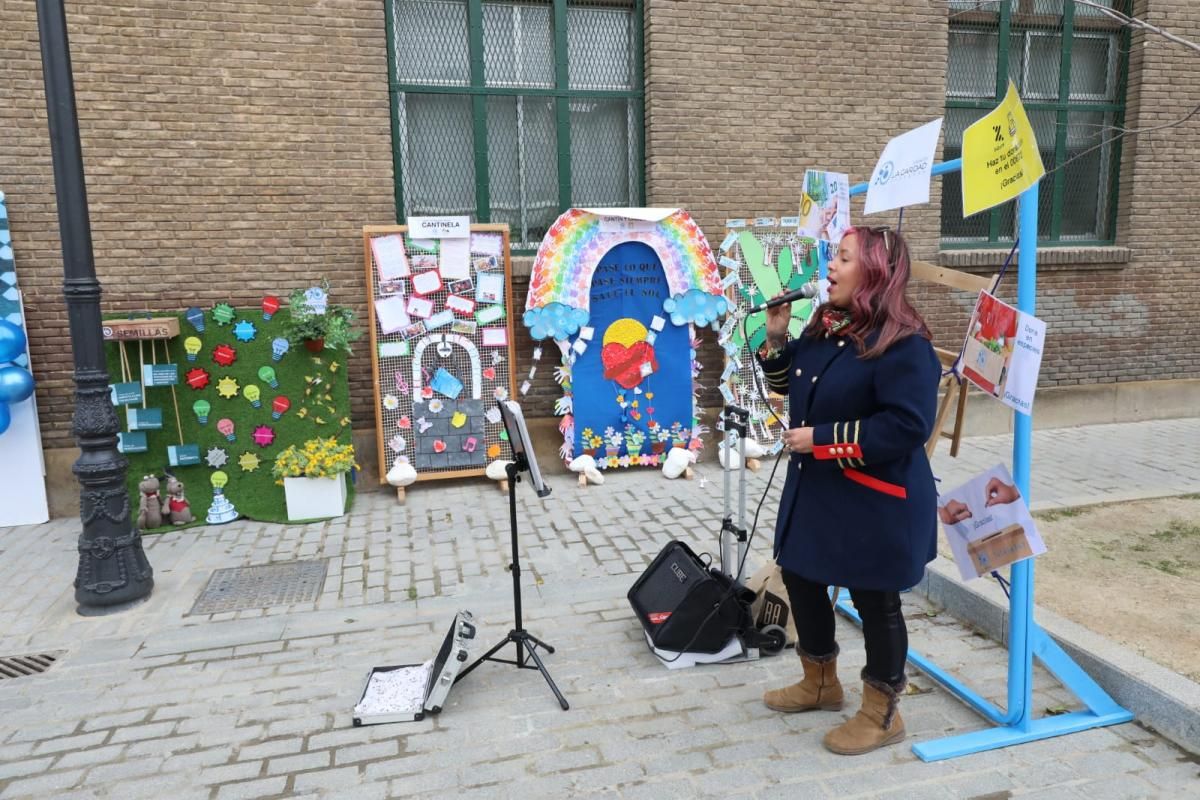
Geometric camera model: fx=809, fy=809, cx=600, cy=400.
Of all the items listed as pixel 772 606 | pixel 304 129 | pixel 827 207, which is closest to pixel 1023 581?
pixel 772 606

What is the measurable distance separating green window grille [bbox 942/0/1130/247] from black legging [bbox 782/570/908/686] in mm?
6683

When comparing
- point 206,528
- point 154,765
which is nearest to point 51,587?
point 206,528

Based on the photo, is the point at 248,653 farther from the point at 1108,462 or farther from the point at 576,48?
the point at 1108,462

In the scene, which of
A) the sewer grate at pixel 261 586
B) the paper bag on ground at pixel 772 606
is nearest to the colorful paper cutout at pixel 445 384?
the sewer grate at pixel 261 586

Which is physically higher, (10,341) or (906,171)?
(906,171)

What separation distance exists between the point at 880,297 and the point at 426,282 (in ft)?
15.3

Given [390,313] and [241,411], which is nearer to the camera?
[241,411]

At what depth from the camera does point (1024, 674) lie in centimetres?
317

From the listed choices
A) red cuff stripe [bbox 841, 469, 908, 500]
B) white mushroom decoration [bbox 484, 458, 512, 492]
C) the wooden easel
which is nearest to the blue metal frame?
the wooden easel

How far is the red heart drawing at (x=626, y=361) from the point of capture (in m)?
7.20

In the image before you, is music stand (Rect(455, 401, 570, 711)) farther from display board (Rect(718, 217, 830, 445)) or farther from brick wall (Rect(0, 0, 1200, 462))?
display board (Rect(718, 217, 830, 445))

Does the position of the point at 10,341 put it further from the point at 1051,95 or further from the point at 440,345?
the point at 1051,95

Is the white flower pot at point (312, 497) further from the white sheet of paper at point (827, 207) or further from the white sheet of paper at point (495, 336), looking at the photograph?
the white sheet of paper at point (827, 207)

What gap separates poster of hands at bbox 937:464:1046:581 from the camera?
2.98 metres
